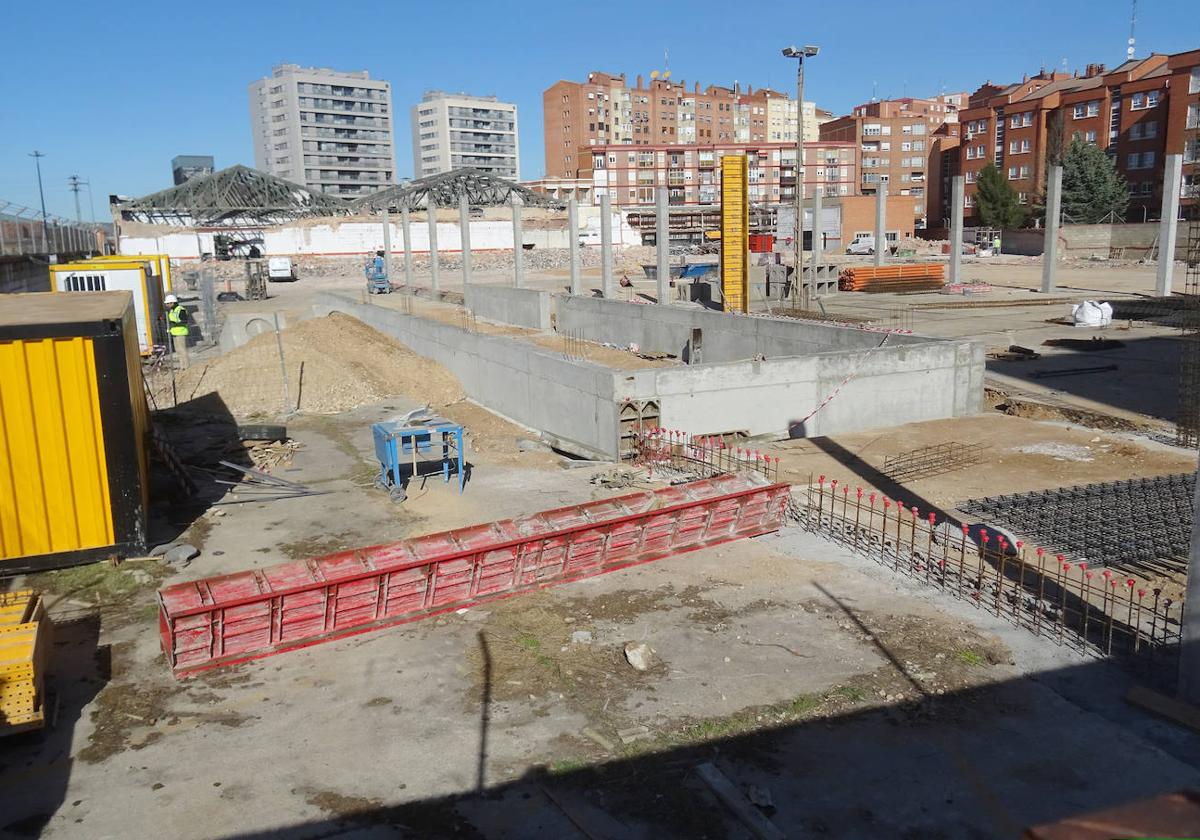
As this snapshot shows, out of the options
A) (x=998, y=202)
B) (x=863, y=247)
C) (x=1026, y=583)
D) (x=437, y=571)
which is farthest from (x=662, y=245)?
(x=998, y=202)

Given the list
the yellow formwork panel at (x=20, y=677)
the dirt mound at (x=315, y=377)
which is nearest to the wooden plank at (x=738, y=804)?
the yellow formwork panel at (x=20, y=677)

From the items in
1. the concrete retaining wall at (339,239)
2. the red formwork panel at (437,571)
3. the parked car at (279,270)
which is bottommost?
the red formwork panel at (437,571)

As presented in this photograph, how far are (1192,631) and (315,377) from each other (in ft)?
69.1

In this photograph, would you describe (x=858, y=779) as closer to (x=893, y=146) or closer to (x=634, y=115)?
(x=893, y=146)

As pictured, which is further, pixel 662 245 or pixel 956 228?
pixel 956 228

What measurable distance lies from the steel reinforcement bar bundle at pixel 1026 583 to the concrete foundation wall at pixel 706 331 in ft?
31.0

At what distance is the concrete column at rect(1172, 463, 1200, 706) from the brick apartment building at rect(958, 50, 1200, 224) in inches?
2708

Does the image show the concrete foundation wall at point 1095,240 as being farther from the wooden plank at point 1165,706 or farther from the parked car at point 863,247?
the wooden plank at point 1165,706

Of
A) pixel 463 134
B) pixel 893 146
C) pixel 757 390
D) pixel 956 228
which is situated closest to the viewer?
pixel 757 390

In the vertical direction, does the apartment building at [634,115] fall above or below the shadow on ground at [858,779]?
above

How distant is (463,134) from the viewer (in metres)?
171

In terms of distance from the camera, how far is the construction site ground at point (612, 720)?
22.4 feet

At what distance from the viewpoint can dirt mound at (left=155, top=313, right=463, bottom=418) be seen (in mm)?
23500

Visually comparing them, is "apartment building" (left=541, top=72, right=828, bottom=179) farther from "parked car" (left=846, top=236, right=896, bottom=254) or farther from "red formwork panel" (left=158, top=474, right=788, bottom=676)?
"red formwork panel" (left=158, top=474, right=788, bottom=676)
